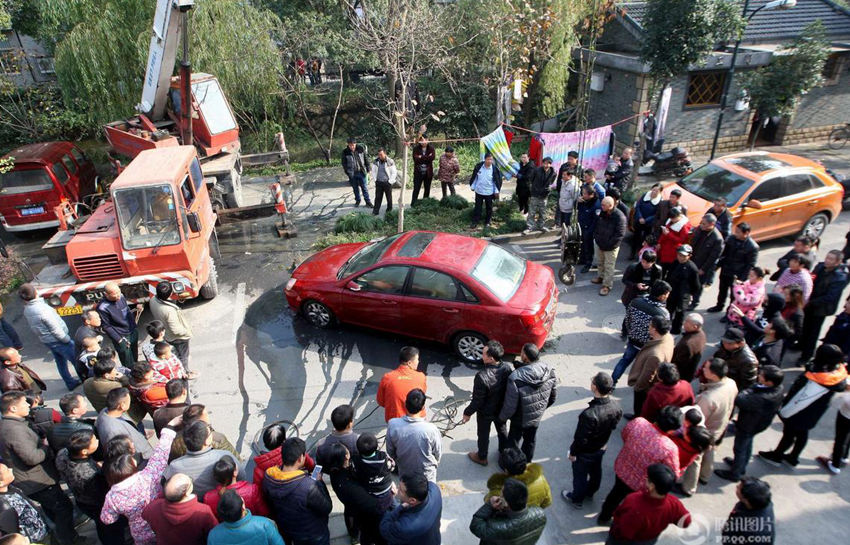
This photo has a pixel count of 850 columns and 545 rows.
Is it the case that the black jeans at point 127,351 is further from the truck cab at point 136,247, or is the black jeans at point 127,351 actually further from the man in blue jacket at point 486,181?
the man in blue jacket at point 486,181

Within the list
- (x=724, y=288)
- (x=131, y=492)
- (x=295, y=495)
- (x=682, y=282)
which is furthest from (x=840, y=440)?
(x=131, y=492)

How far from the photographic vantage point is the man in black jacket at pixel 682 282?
6945 millimetres

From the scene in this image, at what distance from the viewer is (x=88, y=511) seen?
4.60 metres

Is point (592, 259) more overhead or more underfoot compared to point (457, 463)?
more overhead

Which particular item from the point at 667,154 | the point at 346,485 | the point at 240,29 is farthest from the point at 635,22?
the point at 346,485

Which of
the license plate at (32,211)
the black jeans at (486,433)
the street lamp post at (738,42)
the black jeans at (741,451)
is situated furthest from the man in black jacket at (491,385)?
the license plate at (32,211)

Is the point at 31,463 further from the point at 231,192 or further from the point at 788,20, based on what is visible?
the point at 788,20

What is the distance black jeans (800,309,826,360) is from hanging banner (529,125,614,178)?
5953 mm

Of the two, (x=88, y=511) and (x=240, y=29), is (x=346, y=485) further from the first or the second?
(x=240, y=29)

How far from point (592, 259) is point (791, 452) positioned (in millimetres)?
4632

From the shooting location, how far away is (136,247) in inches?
305

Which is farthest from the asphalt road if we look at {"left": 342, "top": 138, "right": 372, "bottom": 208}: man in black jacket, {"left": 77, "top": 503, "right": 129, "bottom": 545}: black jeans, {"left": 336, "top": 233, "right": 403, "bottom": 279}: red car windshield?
{"left": 342, "top": 138, "right": 372, "bottom": 208}: man in black jacket

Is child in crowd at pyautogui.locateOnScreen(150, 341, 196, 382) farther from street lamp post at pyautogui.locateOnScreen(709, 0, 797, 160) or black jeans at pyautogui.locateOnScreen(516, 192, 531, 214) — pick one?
street lamp post at pyautogui.locateOnScreen(709, 0, 797, 160)

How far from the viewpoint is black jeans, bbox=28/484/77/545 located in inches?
187
